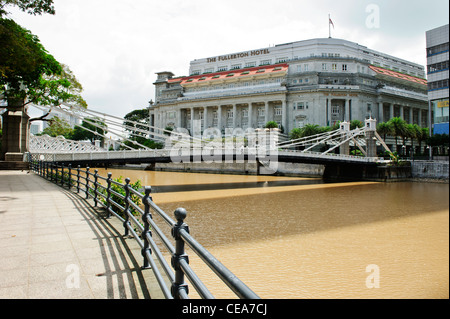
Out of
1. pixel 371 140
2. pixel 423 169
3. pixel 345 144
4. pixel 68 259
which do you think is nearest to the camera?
pixel 68 259

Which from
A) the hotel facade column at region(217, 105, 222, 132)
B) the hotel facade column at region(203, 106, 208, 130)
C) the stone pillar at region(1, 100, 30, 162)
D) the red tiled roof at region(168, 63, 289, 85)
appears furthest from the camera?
the hotel facade column at region(203, 106, 208, 130)

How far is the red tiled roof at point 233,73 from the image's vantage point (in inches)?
2464

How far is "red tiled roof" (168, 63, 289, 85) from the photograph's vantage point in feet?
205

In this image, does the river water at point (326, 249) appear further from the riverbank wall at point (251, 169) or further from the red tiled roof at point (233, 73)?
the red tiled roof at point (233, 73)

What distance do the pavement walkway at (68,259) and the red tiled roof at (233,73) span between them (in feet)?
192

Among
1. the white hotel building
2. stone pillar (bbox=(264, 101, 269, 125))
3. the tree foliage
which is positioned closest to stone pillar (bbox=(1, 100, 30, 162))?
the tree foliage

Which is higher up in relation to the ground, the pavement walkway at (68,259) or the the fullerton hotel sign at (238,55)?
the the fullerton hotel sign at (238,55)

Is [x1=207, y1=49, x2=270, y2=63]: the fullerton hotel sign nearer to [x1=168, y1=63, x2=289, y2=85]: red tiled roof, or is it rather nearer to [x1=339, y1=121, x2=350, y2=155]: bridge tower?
[x1=168, y1=63, x2=289, y2=85]: red tiled roof

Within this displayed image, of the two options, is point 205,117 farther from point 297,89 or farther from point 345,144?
point 345,144

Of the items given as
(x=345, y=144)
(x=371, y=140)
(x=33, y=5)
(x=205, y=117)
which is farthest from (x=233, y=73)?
(x=33, y=5)

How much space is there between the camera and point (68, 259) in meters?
4.41

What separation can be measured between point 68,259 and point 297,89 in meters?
59.0

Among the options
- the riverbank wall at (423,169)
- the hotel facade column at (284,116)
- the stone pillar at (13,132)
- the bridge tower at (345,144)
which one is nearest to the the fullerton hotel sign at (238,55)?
A: the hotel facade column at (284,116)
